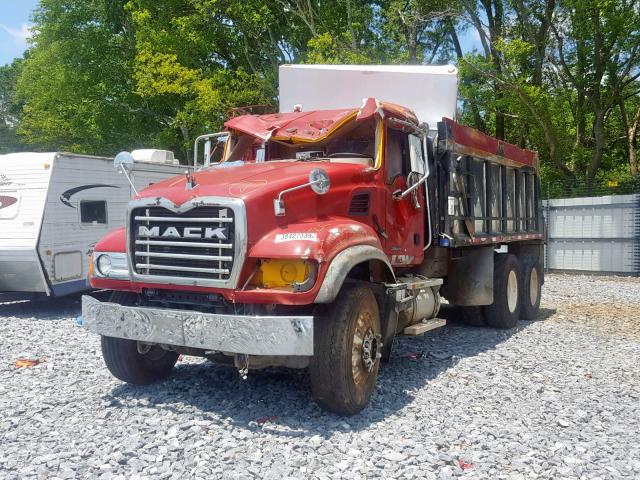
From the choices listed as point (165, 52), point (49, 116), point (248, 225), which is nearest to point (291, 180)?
point (248, 225)

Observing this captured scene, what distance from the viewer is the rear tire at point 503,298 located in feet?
31.1

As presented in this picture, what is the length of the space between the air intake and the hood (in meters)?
0.17

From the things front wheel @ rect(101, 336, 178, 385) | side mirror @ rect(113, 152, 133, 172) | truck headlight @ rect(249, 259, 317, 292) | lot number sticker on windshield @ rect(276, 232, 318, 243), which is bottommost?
front wheel @ rect(101, 336, 178, 385)

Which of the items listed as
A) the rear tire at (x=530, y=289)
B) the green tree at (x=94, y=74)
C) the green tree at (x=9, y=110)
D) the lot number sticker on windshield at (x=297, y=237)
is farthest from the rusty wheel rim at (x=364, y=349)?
the green tree at (x=9, y=110)

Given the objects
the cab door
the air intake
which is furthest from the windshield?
the air intake

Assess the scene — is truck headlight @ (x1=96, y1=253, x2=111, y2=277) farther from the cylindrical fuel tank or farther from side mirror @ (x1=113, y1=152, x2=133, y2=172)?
the cylindrical fuel tank

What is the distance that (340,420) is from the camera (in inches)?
205

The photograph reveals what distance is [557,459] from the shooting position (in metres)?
4.48

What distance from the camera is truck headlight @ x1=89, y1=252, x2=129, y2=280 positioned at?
5.62 metres

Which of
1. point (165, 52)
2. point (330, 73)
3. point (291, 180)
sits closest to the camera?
point (291, 180)

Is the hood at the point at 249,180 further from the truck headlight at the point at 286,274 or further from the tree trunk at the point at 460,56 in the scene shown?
the tree trunk at the point at 460,56

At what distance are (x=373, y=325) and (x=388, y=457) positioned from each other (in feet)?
4.37

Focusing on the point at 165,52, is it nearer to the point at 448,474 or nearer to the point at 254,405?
the point at 254,405

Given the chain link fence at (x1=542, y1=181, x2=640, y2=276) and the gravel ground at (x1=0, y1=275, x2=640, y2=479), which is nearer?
the gravel ground at (x1=0, y1=275, x2=640, y2=479)
